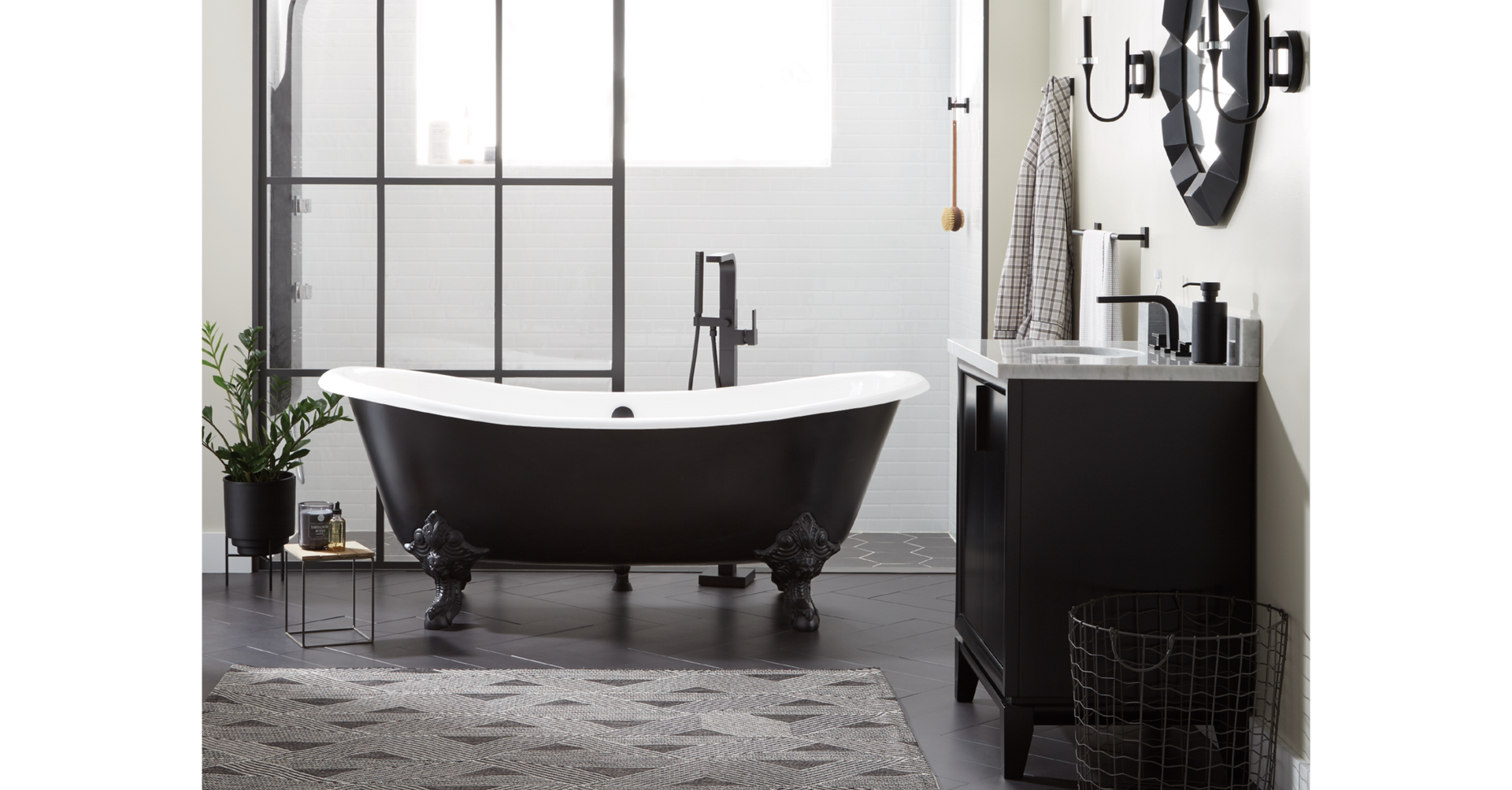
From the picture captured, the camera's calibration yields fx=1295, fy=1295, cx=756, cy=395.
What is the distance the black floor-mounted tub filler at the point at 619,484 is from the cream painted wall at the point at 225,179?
999 millimetres

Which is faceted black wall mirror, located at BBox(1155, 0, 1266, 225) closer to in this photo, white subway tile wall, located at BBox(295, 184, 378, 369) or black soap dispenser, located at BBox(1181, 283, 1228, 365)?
black soap dispenser, located at BBox(1181, 283, 1228, 365)

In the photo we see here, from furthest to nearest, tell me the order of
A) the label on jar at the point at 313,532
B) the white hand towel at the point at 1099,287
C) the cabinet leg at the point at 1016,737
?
the label on jar at the point at 313,532 < the white hand towel at the point at 1099,287 < the cabinet leg at the point at 1016,737

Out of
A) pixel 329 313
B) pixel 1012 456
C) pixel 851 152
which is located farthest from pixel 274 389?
pixel 1012 456

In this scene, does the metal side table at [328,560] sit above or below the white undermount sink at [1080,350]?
below

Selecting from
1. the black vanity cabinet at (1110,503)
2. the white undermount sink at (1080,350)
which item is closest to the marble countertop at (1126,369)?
the black vanity cabinet at (1110,503)

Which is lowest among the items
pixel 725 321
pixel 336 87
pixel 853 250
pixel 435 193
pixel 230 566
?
pixel 230 566

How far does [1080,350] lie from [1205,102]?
0.67 m

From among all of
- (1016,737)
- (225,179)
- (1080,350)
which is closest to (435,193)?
(225,179)

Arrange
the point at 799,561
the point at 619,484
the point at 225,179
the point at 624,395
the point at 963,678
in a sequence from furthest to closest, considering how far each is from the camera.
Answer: the point at 225,179, the point at 624,395, the point at 799,561, the point at 619,484, the point at 963,678

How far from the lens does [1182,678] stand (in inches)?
100

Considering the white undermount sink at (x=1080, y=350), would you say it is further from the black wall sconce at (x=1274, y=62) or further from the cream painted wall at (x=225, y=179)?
the cream painted wall at (x=225, y=179)

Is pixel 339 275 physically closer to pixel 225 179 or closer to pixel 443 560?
pixel 225 179

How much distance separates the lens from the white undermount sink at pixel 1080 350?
3.10 metres
